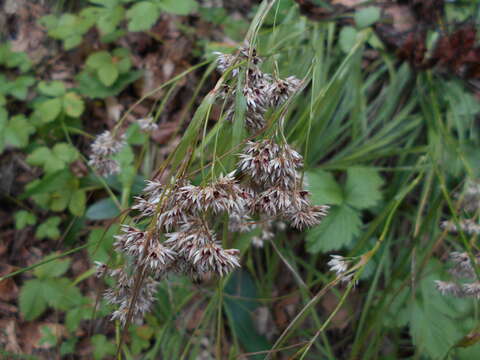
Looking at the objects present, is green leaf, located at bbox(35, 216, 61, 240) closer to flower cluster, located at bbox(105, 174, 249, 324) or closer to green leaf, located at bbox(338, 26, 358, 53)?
flower cluster, located at bbox(105, 174, 249, 324)

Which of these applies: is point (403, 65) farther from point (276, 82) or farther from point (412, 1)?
point (276, 82)

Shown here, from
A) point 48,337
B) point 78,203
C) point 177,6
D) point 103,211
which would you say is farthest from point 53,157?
point 177,6

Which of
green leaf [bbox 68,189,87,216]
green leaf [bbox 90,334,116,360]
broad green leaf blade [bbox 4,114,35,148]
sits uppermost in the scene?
broad green leaf blade [bbox 4,114,35,148]

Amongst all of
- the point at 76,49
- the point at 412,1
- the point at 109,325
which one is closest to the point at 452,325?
the point at 109,325

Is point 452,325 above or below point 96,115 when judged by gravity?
below

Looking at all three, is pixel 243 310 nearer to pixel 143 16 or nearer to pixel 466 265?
pixel 466 265

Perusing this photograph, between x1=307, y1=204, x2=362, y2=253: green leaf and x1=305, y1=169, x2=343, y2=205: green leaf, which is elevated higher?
x1=305, y1=169, x2=343, y2=205: green leaf

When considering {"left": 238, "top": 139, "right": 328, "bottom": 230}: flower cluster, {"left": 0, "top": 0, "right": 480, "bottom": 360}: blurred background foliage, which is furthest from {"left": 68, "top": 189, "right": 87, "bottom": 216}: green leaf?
{"left": 238, "top": 139, "right": 328, "bottom": 230}: flower cluster
